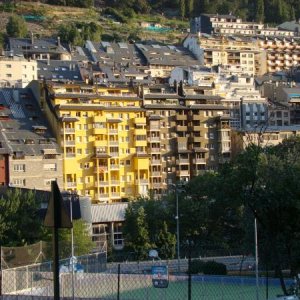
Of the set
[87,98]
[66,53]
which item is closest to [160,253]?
[87,98]

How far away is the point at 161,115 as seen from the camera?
7350cm

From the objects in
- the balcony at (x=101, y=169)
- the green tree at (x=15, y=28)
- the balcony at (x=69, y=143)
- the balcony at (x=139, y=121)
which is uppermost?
the green tree at (x=15, y=28)

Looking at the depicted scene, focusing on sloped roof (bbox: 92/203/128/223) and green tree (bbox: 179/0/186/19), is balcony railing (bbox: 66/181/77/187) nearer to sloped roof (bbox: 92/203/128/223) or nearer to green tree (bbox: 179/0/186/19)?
sloped roof (bbox: 92/203/128/223)

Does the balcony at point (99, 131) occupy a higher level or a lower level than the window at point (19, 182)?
higher

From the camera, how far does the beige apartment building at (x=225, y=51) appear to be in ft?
367

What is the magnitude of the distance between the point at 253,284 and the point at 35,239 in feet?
53.1

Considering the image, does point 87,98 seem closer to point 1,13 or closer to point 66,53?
point 66,53

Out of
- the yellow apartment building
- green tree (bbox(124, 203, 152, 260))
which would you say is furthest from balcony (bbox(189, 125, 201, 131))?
green tree (bbox(124, 203, 152, 260))

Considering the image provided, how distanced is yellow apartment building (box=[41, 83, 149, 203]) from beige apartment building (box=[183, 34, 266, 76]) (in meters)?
40.7

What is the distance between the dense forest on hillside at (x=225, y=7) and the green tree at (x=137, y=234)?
314 feet

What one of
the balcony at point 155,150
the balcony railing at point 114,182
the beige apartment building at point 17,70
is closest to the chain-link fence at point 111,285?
the balcony railing at point 114,182

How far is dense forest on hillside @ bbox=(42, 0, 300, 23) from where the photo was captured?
146 meters

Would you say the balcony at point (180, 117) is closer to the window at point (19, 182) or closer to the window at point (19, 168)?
the window at point (19, 168)

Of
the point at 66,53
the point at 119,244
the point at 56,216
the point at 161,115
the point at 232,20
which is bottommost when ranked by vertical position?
the point at 119,244
